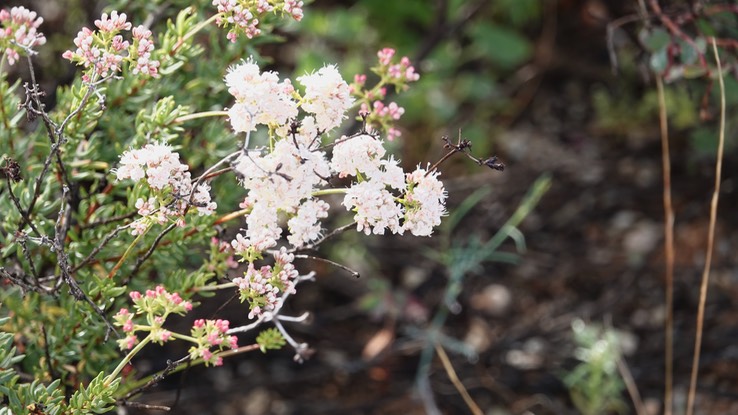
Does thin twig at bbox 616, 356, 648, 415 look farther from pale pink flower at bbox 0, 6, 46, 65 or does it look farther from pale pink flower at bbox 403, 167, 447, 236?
pale pink flower at bbox 0, 6, 46, 65

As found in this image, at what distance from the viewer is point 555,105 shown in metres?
3.26

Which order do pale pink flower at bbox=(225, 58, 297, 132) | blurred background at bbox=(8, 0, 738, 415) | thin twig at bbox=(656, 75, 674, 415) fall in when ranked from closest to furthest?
pale pink flower at bbox=(225, 58, 297, 132) < thin twig at bbox=(656, 75, 674, 415) < blurred background at bbox=(8, 0, 738, 415)

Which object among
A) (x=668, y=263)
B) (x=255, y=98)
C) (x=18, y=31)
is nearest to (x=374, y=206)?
(x=255, y=98)

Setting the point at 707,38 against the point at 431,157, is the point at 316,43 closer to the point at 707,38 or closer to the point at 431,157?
the point at 431,157

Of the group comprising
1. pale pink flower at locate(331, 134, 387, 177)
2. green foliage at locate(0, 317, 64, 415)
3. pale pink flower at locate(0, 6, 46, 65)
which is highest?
A: pale pink flower at locate(0, 6, 46, 65)

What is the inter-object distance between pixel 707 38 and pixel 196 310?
132 centimetres

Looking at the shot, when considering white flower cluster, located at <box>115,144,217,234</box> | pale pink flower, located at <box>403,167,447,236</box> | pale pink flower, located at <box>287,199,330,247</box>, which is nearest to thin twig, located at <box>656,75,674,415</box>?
pale pink flower, located at <box>403,167,447,236</box>

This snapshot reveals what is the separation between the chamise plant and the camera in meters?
1.08

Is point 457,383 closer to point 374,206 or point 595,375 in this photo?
point 595,375

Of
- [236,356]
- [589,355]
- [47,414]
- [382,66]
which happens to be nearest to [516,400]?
[589,355]

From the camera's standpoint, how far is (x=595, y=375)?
1.95 metres

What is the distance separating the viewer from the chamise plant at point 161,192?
1080 millimetres

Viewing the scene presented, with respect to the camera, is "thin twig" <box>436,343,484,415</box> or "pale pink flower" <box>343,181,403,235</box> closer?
"pale pink flower" <box>343,181,403,235</box>

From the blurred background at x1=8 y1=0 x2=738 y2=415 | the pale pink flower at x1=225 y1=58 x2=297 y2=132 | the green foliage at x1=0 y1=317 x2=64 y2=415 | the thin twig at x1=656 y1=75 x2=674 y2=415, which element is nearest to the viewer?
the pale pink flower at x1=225 y1=58 x2=297 y2=132
